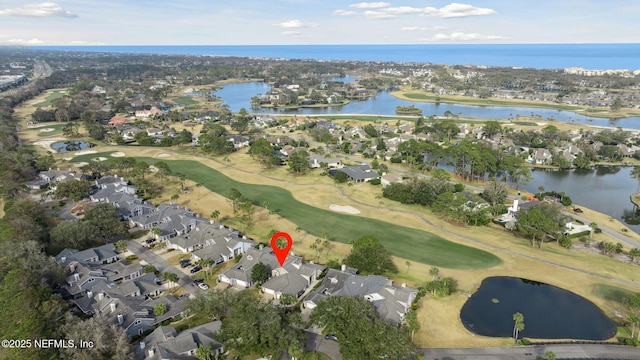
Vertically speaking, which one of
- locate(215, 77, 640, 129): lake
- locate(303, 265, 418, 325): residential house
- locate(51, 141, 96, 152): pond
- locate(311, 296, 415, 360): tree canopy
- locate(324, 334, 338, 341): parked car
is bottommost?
locate(324, 334, 338, 341): parked car

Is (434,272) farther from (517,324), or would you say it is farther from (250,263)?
(250,263)

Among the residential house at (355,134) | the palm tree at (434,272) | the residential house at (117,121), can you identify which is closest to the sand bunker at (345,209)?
the palm tree at (434,272)

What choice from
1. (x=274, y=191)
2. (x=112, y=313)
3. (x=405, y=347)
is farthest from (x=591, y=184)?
(x=112, y=313)

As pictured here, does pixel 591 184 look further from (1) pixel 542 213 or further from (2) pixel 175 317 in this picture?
(2) pixel 175 317

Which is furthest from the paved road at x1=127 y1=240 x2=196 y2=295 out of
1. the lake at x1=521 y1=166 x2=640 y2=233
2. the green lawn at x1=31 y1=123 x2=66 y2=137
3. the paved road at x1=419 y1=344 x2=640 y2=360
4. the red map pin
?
the green lawn at x1=31 y1=123 x2=66 y2=137

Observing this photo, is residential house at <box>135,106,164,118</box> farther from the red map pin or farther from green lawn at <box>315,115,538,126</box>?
the red map pin
